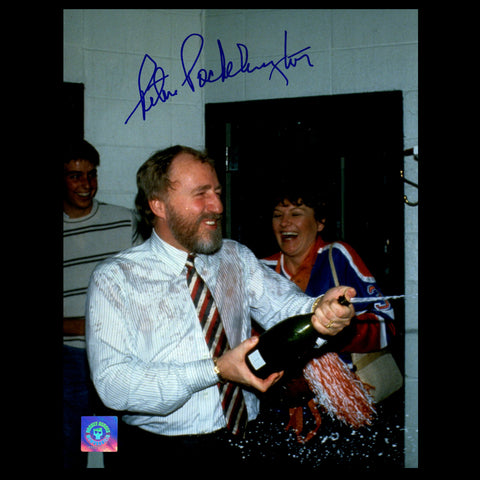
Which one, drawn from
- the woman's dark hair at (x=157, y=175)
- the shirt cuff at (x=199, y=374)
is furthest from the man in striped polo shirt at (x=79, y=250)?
the shirt cuff at (x=199, y=374)

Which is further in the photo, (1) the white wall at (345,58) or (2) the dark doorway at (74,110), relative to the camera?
(2) the dark doorway at (74,110)

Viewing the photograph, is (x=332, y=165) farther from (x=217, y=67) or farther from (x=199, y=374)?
(x=199, y=374)

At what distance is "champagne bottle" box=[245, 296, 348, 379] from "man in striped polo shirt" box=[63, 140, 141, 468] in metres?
1.22

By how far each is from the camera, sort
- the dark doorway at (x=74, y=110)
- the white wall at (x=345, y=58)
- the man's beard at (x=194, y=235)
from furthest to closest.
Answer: the dark doorway at (x=74, y=110), the white wall at (x=345, y=58), the man's beard at (x=194, y=235)

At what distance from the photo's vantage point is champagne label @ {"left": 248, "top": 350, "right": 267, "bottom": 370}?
4.39ft

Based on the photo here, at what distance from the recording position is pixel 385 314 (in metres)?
2.16

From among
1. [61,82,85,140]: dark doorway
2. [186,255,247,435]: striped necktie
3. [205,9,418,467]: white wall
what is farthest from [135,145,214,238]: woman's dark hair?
[205,9,418,467]: white wall

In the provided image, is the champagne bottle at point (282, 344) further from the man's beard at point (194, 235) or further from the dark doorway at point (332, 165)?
the dark doorway at point (332, 165)

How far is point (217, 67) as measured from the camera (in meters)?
2.66

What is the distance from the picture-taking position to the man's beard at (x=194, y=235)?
5.52 ft

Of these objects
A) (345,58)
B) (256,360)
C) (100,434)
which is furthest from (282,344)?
(345,58)

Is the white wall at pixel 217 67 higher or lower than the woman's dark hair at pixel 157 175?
higher

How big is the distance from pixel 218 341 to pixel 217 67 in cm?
165
